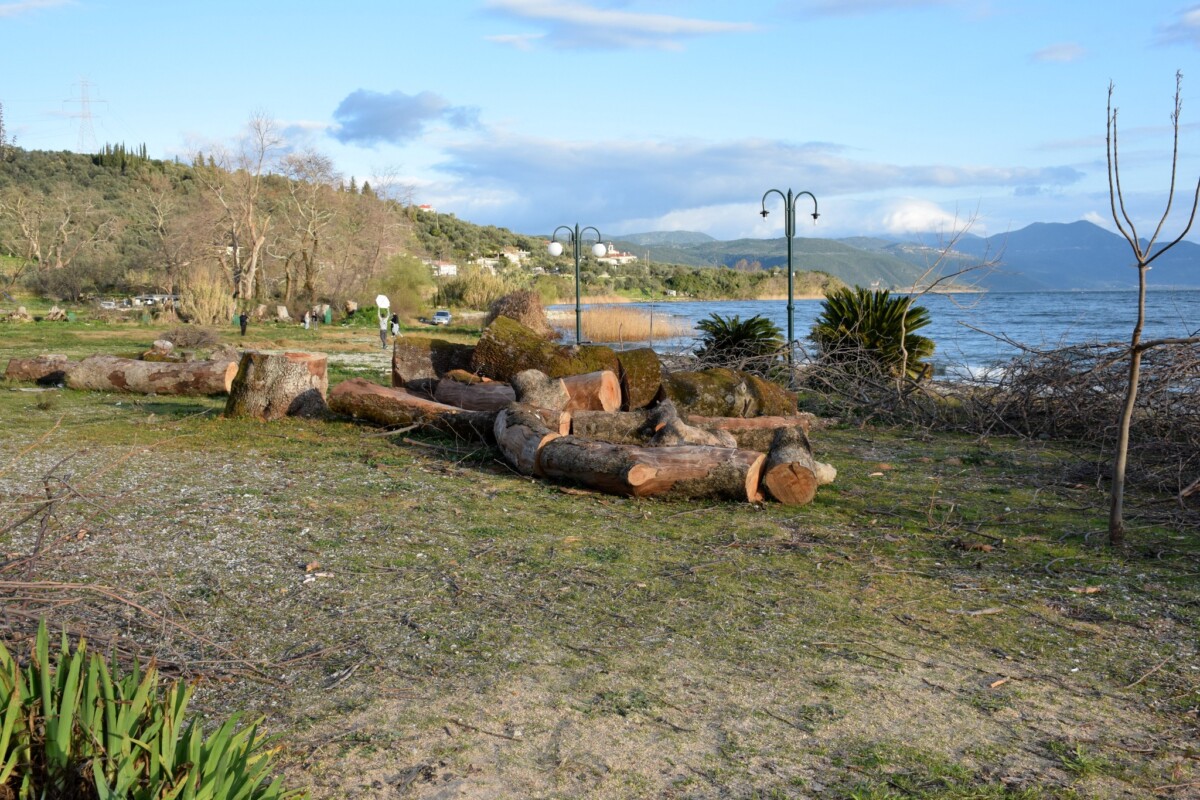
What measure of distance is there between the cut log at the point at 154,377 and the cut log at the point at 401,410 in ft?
11.5

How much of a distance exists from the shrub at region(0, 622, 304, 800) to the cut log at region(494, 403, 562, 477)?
216 inches

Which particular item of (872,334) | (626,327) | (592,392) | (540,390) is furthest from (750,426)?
(626,327)

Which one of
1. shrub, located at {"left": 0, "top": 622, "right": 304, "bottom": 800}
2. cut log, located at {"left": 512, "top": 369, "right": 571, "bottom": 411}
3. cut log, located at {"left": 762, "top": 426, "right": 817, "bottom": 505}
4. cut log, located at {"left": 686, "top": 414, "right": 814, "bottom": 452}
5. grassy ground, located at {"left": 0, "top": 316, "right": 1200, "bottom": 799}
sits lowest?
grassy ground, located at {"left": 0, "top": 316, "right": 1200, "bottom": 799}

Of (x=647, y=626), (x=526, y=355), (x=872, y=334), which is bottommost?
(x=647, y=626)

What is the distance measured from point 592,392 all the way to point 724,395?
4.64ft

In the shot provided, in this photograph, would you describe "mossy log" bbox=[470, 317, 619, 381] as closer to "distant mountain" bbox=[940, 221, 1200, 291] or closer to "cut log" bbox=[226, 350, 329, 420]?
"cut log" bbox=[226, 350, 329, 420]

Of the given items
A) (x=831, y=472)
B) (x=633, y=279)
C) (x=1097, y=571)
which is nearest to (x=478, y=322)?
(x=831, y=472)

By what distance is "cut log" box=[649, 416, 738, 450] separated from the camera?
763cm

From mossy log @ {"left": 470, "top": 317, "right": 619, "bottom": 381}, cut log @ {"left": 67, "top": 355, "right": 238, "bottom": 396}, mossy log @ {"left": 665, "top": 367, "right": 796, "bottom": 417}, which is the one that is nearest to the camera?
mossy log @ {"left": 665, "top": 367, "right": 796, "bottom": 417}

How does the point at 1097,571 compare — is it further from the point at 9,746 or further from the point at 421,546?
the point at 9,746

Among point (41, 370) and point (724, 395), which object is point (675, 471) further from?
point (41, 370)

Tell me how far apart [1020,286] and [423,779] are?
487 ft

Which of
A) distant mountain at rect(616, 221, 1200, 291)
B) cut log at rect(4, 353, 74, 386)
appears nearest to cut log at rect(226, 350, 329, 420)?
cut log at rect(4, 353, 74, 386)

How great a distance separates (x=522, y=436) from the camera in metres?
7.84
